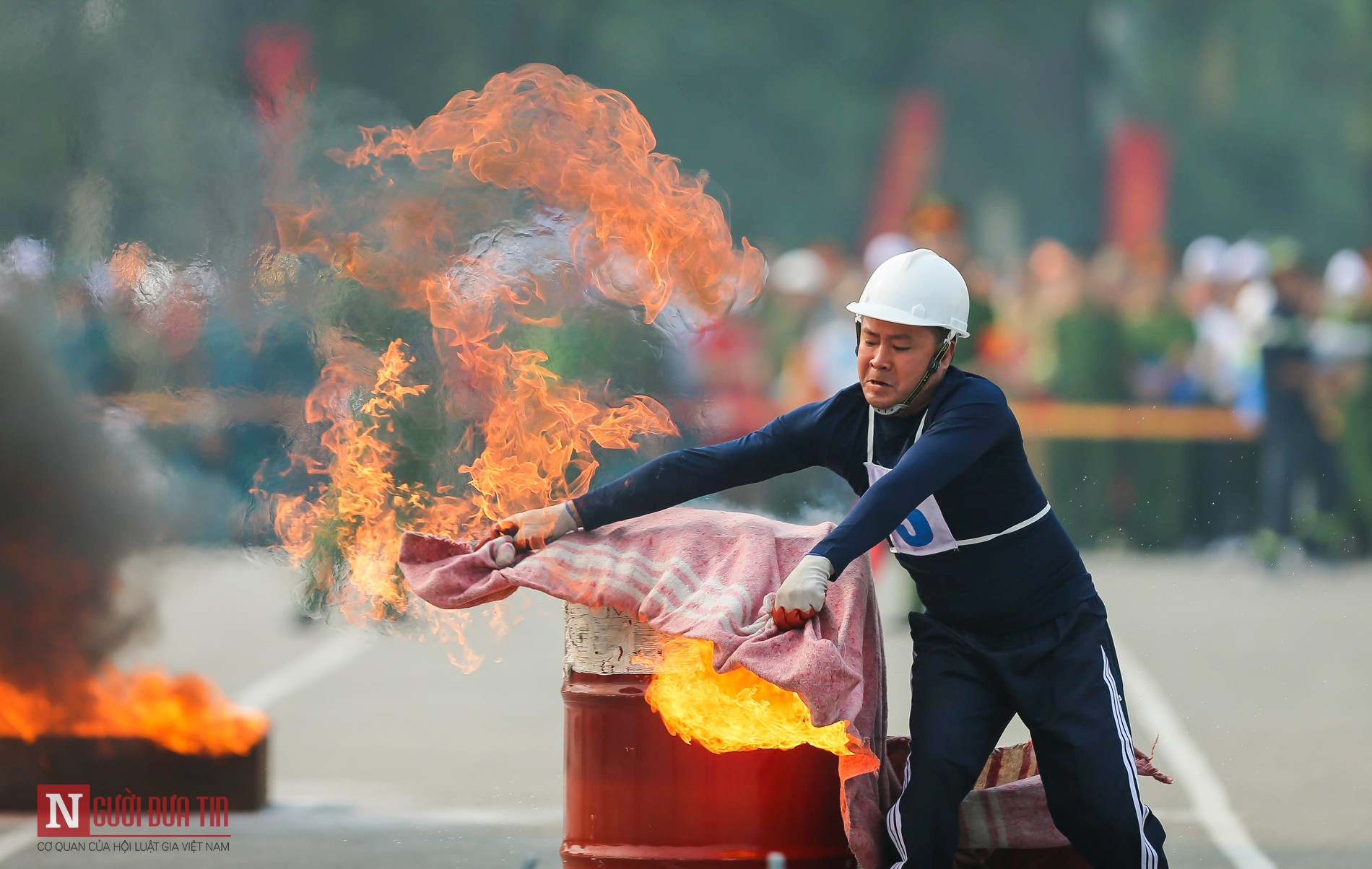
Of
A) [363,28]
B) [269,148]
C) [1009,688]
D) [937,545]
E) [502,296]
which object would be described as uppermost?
[363,28]

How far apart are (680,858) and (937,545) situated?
108 centimetres

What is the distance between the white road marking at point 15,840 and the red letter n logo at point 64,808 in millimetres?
39

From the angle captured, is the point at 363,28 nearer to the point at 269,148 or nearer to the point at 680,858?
the point at 269,148

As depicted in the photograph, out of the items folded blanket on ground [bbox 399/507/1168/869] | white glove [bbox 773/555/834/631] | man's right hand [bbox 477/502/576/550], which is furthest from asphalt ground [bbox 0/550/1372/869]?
white glove [bbox 773/555/834/631]

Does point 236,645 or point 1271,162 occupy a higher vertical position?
point 1271,162

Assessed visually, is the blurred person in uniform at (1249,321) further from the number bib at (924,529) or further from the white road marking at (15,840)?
the white road marking at (15,840)

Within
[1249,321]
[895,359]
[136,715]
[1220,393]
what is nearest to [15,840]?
[136,715]

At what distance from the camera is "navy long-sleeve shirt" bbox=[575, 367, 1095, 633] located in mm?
4586

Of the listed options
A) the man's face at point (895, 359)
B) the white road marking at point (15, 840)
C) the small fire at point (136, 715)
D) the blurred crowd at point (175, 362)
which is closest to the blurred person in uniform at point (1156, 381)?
the blurred crowd at point (175, 362)

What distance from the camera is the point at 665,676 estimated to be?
485 centimetres

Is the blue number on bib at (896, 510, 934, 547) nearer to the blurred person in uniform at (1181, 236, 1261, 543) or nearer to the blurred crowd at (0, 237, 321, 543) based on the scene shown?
the blurred crowd at (0, 237, 321, 543)

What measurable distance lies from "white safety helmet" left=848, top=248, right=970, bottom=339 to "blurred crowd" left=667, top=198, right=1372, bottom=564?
26.8 ft

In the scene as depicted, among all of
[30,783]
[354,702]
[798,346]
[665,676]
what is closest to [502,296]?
[665,676]

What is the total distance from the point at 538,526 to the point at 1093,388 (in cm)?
1041
